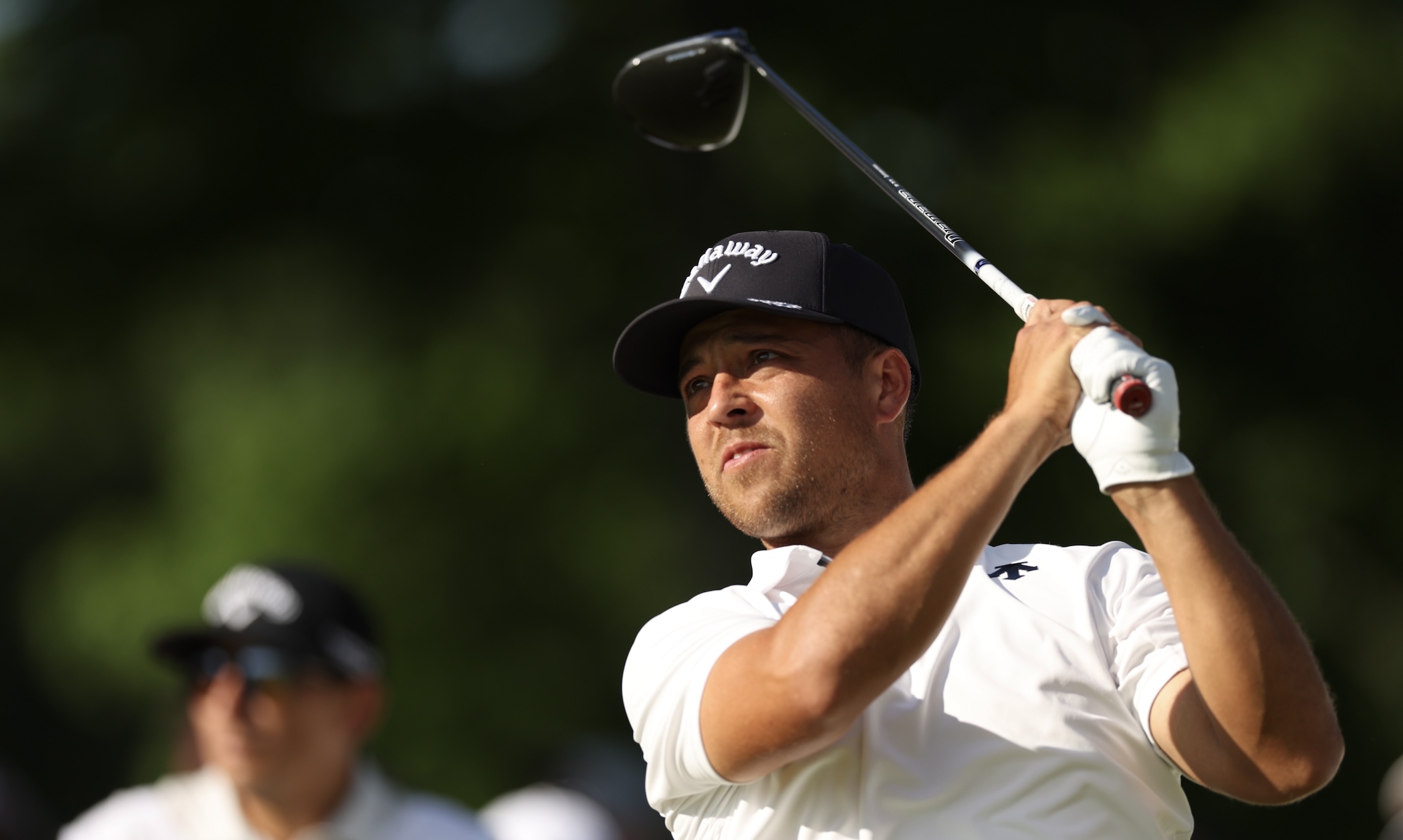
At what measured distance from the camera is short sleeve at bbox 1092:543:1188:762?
8.12 feet

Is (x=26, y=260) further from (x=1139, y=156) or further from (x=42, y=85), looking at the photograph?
(x=1139, y=156)

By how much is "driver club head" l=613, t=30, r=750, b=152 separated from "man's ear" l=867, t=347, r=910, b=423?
1285 mm

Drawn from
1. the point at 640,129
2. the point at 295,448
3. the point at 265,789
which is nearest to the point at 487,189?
the point at 295,448

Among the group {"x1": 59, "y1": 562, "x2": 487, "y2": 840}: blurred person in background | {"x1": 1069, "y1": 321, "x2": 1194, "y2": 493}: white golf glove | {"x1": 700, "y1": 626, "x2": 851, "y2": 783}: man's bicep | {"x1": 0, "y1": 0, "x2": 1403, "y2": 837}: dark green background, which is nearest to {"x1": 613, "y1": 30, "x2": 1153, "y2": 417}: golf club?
{"x1": 59, "y1": 562, "x2": 487, "y2": 840}: blurred person in background

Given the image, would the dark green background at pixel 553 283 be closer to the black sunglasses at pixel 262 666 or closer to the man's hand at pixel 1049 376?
the black sunglasses at pixel 262 666

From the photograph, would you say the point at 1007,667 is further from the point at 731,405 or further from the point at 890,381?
the point at 890,381

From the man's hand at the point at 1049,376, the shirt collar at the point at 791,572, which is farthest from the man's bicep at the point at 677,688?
the man's hand at the point at 1049,376

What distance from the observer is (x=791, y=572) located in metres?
2.78

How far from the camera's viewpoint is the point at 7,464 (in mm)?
11172

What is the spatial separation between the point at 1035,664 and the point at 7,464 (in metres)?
10.3

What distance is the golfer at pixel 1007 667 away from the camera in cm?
224

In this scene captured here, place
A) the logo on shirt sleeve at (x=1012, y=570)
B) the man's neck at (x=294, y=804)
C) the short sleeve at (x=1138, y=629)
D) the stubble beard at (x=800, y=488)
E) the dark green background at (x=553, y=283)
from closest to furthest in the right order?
the short sleeve at (x=1138, y=629)
the logo on shirt sleeve at (x=1012, y=570)
the stubble beard at (x=800, y=488)
the man's neck at (x=294, y=804)
the dark green background at (x=553, y=283)

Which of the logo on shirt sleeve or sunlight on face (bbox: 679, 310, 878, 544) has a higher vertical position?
sunlight on face (bbox: 679, 310, 878, 544)

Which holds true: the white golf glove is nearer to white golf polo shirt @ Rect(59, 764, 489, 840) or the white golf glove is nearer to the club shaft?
the club shaft
